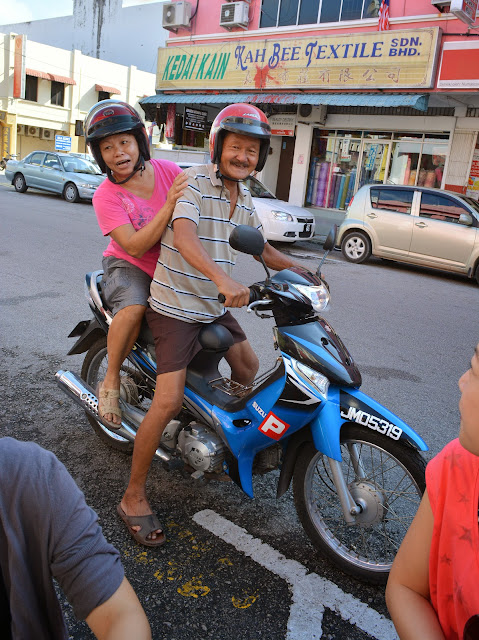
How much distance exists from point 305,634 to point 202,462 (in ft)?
2.86

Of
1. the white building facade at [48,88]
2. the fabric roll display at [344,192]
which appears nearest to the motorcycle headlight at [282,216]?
the fabric roll display at [344,192]

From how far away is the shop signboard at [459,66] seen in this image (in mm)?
13391

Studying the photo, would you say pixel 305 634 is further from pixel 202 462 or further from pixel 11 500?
pixel 11 500

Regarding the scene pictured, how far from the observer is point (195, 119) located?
20609 millimetres

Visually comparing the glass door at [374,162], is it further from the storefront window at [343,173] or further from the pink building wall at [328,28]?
the pink building wall at [328,28]

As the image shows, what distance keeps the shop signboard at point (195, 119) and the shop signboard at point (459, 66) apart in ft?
30.7

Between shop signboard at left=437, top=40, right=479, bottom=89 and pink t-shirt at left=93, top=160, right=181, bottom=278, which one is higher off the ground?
shop signboard at left=437, top=40, right=479, bottom=89

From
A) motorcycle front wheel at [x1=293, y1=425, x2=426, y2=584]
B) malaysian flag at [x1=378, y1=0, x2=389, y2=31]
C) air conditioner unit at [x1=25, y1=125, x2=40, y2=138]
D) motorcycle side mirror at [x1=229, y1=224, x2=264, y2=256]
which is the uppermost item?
malaysian flag at [x1=378, y1=0, x2=389, y2=31]

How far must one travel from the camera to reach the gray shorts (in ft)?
9.46

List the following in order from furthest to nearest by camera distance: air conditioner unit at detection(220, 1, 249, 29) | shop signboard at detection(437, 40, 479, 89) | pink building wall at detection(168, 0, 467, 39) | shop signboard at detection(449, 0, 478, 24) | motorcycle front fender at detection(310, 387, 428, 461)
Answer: air conditioner unit at detection(220, 1, 249, 29)
pink building wall at detection(168, 0, 467, 39)
shop signboard at detection(437, 40, 479, 89)
shop signboard at detection(449, 0, 478, 24)
motorcycle front fender at detection(310, 387, 428, 461)

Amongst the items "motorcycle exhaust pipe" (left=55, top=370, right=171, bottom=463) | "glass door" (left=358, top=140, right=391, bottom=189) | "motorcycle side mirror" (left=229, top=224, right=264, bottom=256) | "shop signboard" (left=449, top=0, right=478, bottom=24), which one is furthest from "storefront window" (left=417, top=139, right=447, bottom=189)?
"motorcycle side mirror" (left=229, top=224, right=264, bottom=256)

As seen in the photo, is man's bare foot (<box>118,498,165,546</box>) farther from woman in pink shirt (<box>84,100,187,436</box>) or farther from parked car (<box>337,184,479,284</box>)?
parked car (<box>337,184,479,284</box>)

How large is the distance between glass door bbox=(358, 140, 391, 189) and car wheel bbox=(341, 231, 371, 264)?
590 cm

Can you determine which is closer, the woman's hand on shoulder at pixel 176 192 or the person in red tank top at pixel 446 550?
the person in red tank top at pixel 446 550
